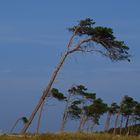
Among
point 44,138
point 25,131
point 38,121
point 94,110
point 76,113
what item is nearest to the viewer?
point 44,138

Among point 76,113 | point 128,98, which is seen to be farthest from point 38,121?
point 128,98

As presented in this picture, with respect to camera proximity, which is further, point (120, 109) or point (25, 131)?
point (120, 109)

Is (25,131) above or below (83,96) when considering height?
below

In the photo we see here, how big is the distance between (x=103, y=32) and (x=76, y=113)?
31257 millimetres

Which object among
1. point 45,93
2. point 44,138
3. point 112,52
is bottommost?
point 44,138

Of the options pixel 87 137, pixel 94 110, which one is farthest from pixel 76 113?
pixel 87 137


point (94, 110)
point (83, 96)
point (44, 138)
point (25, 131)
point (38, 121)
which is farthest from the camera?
point (94, 110)

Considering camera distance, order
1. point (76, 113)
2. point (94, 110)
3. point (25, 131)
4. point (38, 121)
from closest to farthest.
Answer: point (25, 131), point (38, 121), point (76, 113), point (94, 110)

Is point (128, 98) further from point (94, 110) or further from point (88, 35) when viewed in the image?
point (88, 35)

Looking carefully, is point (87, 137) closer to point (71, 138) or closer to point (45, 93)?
point (71, 138)

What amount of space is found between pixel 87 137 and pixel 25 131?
7.93 metres

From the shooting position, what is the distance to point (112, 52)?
27094mm

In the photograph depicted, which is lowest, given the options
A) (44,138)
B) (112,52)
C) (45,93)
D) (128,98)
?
(44,138)

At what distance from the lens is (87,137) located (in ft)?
61.3
